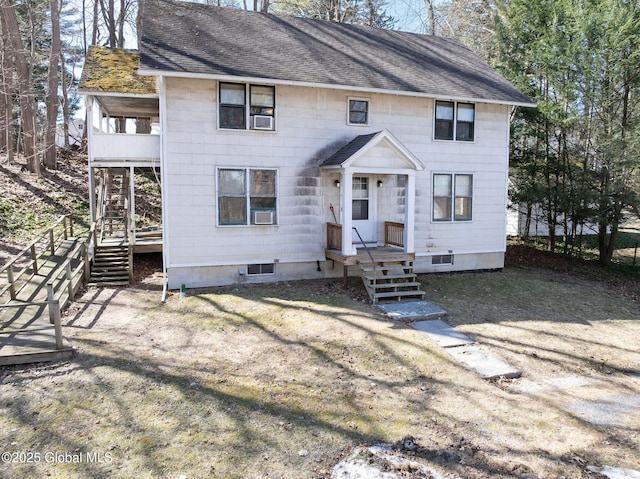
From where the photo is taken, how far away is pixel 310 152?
12.5m

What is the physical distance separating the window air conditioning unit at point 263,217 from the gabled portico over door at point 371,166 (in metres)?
1.80

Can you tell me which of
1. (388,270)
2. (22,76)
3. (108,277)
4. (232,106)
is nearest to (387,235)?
(388,270)

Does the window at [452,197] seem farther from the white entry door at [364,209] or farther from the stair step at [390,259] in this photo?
the stair step at [390,259]

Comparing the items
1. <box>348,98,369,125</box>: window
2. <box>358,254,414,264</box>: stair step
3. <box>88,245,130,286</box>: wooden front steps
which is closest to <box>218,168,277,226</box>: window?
<box>358,254,414,264</box>: stair step

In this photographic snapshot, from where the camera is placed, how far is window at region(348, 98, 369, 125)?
1298 centimetres

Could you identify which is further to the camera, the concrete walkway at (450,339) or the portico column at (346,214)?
the portico column at (346,214)

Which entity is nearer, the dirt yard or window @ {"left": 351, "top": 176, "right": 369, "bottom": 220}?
the dirt yard

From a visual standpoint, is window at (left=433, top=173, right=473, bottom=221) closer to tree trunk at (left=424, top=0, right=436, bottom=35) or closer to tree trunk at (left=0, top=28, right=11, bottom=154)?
tree trunk at (left=424, top=0, right=436, bottom=35)

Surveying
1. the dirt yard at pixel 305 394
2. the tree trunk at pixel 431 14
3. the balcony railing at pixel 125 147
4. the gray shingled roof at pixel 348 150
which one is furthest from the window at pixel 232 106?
the tree trunk at pixel 431 14

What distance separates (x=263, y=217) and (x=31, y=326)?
18.6 ft

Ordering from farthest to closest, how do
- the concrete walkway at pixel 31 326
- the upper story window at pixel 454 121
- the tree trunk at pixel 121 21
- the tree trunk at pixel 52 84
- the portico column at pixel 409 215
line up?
the tree trunk at pixel 121 21 < the tree trunk at pixel 52 84 < the upper story window at pixel 454 121 < the portico column at pixel 409 215 < the concrete walkway at pixel 31 326

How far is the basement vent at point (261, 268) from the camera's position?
40.6 ft

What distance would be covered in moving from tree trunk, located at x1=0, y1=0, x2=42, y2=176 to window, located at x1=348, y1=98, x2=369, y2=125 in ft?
44.9

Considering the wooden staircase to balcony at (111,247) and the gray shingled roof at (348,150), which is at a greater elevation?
the gray shingled roof at (348,150)
